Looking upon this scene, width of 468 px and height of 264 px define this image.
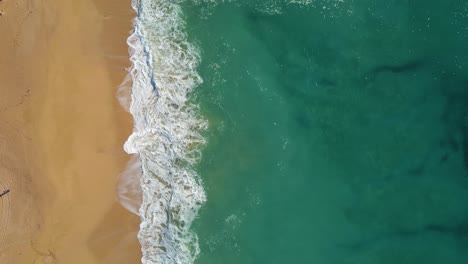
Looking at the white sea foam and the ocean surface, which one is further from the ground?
the ocean surface

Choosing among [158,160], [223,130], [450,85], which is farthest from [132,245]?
[450,85]

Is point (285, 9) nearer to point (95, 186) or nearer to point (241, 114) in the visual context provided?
point (241, 114)

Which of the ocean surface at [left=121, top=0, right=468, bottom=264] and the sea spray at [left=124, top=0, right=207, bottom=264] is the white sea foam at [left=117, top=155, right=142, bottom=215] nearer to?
the sea spray at [left=124, top=0, right=207, bottom=264]

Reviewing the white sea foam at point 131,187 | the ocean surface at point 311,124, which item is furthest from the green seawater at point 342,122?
the white sea foam at point 131,187

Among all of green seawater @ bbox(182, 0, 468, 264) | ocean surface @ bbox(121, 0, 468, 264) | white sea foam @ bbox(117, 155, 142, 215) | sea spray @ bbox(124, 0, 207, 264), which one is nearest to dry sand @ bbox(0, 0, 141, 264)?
white sea foam @ bbox(117, 155, 142, 215)

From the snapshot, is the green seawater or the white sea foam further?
the green seawater

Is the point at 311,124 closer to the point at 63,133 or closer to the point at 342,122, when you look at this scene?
the point at 342,122
